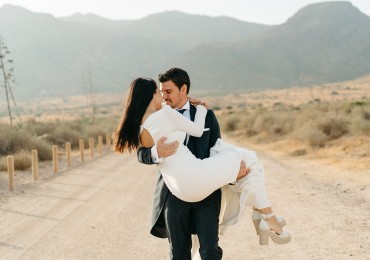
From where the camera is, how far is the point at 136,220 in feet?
32.2

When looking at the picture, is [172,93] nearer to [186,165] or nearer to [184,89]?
[184,89]

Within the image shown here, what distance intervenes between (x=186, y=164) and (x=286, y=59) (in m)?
144

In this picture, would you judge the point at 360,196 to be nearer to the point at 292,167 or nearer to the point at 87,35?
the point at 292,167

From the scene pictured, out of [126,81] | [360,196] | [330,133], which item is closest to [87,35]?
[126,81]

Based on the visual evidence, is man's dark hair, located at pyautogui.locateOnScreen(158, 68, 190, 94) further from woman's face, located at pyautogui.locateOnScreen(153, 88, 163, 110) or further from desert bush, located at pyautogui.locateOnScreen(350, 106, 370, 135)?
desert bush, located at pyautogui.locateOnScreen(350, 106, 370, 135)

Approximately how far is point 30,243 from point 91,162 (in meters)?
12.6

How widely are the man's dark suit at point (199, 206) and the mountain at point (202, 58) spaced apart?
127614mm

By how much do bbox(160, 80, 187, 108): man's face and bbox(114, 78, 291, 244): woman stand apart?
106 millimetres

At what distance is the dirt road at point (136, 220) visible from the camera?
7594 mm

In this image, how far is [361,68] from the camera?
14375 centimetres

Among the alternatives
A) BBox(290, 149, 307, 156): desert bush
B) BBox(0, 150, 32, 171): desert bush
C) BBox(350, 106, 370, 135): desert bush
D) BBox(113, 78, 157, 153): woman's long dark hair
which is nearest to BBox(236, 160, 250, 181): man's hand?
BBox(113, 78, 157, 153): woman's long dark hair

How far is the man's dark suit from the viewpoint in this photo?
14.9 ft

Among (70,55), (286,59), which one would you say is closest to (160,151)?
(286,59)

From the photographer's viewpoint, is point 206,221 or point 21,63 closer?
point 206,221
